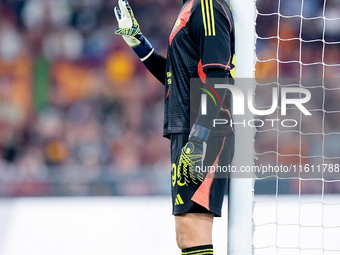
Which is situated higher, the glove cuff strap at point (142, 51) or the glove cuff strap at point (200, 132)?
the glove cuff strap at point (142, 51)

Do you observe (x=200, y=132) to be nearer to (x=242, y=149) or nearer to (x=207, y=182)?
(x=207, y=182)

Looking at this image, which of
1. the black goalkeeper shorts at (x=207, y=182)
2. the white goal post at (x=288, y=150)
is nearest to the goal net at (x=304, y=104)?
the white goal post at (x=288, y=150)

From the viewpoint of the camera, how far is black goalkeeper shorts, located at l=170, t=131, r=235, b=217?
1.83 metres

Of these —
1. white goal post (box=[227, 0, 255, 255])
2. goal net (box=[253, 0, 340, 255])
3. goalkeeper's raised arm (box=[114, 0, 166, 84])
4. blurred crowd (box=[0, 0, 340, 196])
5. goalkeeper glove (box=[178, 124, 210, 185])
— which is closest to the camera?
goalkeeper glove (box=[178, 124, 210, 185])

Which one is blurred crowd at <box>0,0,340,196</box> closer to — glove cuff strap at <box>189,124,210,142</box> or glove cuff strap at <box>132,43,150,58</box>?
glove cuff strap at <box>132,43,150,58</box>

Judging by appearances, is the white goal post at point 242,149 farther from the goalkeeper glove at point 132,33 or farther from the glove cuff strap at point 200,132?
the goalkeeper glove at point 132,33

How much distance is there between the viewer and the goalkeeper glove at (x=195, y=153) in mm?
1760

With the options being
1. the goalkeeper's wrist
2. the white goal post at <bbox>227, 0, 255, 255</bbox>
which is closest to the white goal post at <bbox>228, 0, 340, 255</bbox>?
the white goal post at <bbox>227, 0, 255, 255</bbox>

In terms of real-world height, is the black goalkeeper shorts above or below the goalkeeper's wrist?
below

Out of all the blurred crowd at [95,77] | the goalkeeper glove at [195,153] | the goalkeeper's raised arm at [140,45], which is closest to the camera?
the goalkeeper glove at [195,153]

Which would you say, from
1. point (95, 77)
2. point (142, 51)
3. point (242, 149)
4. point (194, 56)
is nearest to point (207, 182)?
point (242, 149)

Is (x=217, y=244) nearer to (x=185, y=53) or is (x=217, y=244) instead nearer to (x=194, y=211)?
(x=194, y=211)

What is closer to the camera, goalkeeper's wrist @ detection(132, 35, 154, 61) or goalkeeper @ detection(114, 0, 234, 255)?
goalkeeper @ detection(114, 0, 234, 255)

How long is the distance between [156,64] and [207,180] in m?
0.63
